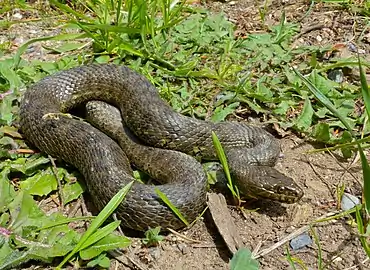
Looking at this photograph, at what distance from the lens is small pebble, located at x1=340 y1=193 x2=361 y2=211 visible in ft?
15.6

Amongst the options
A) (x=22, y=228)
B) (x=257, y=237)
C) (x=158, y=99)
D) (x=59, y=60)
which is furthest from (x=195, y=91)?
(x=22, y=228)

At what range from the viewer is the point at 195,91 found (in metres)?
5.89

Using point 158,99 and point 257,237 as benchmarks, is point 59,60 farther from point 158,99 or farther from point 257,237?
point 257,237

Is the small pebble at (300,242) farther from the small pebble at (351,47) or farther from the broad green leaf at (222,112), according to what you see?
the small pebble at (351,47)

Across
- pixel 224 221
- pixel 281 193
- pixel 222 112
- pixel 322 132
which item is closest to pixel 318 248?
pixel 281 193

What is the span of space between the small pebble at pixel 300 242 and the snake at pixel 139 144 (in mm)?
325

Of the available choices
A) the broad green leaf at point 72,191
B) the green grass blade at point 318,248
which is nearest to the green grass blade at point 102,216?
the broad green leaf at point 72,191

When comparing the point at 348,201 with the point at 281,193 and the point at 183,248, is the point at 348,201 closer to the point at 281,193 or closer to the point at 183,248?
the point at 281,193

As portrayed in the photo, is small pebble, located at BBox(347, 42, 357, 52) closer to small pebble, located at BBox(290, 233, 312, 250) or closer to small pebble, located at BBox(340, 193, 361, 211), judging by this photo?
small pebble, located at BBox(340, 193, 361, 211)

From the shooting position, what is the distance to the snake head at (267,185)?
4684 millimetres

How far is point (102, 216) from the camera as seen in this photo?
4297 mm

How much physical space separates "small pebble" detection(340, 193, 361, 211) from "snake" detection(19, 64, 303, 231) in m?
0.40

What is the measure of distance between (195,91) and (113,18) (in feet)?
4.75

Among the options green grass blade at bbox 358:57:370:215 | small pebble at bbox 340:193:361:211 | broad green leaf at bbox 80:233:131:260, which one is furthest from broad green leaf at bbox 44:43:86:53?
green grass blade at bbox 358:57:370:215
